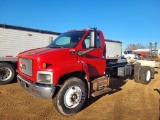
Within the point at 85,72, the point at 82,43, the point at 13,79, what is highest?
the point at 82,43

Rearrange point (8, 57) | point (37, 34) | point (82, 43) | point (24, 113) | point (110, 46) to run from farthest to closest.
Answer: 1. point (110, 46)
2. point (37, 34)
3. point (8, 57)
4. point (82, 43)
5. point (24, 113)

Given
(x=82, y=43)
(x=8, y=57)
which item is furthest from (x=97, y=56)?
(x=8, y=57)

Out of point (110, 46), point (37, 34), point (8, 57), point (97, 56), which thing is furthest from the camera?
point (110, 46)

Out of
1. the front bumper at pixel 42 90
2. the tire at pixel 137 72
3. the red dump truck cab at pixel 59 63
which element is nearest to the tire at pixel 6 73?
the red dump truck cab at pixel 59 63

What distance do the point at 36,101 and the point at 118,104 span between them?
304cm

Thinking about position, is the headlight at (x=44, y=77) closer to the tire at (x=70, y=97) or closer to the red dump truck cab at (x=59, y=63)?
the red dump truck cab at (x=59, y=63)

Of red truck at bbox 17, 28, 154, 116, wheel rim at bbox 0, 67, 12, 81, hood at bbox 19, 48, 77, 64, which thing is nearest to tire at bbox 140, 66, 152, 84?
red truck at bbox 17, 28, 154, 116

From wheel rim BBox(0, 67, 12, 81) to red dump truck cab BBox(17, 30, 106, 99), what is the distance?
11.6 feet

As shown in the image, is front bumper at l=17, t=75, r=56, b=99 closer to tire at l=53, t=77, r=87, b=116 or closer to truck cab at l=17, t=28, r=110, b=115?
truck cab at l=17, t=28, r=110, b=115

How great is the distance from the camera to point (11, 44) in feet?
28.1

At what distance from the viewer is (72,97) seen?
482 cm

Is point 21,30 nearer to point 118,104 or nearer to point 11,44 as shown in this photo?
point 11,44

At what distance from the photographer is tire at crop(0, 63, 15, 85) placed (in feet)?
27.4

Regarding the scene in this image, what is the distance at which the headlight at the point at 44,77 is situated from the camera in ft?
14.0
